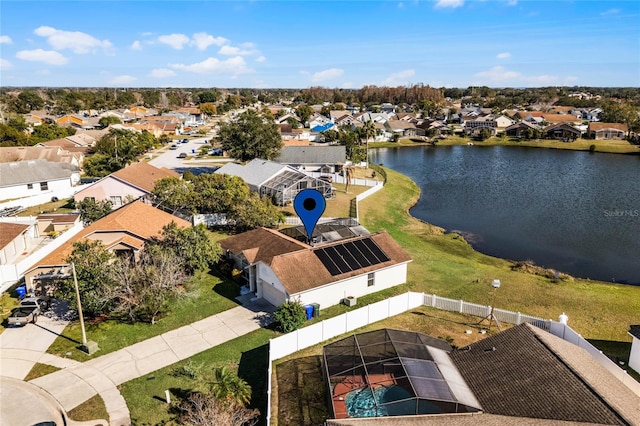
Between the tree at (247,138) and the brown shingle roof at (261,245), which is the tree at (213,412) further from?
the tree at (247,138)

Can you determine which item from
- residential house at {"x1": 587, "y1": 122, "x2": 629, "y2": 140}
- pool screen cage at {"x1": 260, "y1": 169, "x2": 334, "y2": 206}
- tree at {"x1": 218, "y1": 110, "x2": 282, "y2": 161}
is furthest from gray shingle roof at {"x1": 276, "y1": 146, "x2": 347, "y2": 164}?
residential house at {"x1": 587, "y1": 122, "x2": 629, "y2": 140}

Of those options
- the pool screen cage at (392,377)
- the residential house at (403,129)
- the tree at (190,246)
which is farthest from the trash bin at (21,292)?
the residential house at (403,129)

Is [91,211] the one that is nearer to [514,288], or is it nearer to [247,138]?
[247,138]

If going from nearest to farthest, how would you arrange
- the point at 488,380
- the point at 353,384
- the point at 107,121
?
the point at 488,380 < the point at 353,384 < the point at 107,121

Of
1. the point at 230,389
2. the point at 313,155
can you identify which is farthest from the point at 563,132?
the point at 230,389

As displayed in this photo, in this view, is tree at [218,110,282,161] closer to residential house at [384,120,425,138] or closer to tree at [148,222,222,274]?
tree at [148,222,222,274]

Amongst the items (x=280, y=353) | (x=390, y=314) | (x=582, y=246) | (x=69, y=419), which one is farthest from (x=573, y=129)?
(x=69, y=419)

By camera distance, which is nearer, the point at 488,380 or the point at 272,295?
the point at 488,380
